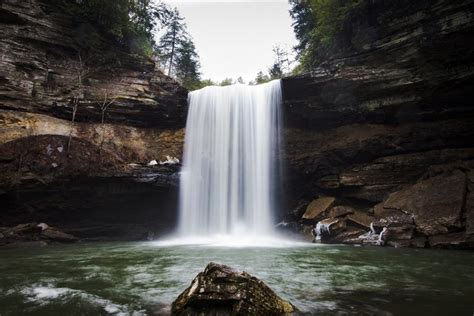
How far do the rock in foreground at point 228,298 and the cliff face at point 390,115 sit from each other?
1075cm

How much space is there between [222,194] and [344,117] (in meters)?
8.73

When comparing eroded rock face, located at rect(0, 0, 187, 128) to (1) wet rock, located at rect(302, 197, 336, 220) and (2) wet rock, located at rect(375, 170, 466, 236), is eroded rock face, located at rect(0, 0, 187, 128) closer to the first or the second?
(1) wet rock, located at rect(302, 197, 336, 220)

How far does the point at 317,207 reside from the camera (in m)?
17.5

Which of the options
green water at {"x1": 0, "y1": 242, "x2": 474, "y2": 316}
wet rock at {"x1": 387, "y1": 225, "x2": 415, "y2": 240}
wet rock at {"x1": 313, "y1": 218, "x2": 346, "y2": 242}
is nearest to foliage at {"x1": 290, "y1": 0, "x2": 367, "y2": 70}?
wet rock at {"x1": 313, "y1": 218, "x2": 346, "y2": 242}

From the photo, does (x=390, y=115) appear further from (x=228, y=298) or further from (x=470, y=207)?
(x=228, y=298)

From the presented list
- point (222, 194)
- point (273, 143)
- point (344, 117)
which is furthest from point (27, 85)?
point (344, 117)

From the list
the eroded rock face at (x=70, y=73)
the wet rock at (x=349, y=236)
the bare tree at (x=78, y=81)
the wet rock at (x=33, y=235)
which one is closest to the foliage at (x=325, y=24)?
the eroded rock face at (x=70, y=73)

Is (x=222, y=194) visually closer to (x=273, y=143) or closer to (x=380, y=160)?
(x=273, y=143)

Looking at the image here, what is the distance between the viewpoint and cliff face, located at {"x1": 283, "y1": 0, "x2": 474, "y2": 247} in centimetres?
1473

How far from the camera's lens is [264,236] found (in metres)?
18.3

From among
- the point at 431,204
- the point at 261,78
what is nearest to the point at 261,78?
the point at 261,78

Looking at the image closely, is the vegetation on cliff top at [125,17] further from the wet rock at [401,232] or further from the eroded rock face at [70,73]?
the wet rock at [401,232]

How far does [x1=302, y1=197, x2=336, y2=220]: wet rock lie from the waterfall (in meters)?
2.52

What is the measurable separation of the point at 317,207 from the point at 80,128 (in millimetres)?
14285
